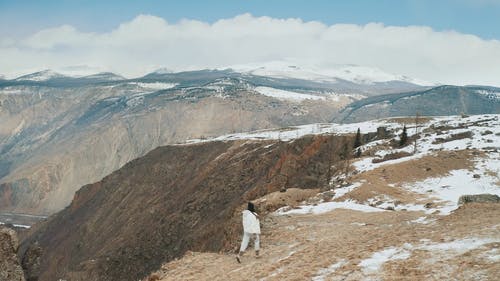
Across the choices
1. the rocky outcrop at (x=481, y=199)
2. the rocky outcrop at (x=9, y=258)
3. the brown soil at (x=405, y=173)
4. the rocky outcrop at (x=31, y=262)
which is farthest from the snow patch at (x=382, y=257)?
the rocky outcrop at (x=31, y=262)

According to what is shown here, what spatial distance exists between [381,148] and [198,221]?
32.5 meters

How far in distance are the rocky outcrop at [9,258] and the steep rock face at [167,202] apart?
Result: 76.4ft

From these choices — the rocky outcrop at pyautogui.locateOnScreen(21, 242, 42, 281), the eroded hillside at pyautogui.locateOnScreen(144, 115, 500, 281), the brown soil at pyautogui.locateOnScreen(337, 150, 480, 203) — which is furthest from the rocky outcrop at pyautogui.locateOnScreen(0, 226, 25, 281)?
the brown soil at pyautogui.locateOnScreen(337, 150, 480, 203)

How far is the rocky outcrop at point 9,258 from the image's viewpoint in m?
19.9

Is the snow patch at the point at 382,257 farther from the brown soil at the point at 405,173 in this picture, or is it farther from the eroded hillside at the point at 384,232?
the brown soil at the point at 405,173

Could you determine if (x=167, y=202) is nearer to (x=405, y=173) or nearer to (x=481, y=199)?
(x=405, y=173)

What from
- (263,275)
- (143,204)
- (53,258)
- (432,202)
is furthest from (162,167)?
(263,275)

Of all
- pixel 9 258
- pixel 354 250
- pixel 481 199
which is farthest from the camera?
pixel 481 199

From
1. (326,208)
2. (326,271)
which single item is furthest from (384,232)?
(326,208)

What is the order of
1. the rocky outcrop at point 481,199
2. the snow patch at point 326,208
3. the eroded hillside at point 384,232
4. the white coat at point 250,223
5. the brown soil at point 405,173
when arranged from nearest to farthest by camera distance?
the eroded hillside at point 384,232
the white coat at point 250,223
the rocky outcrop at point 481,199
the snow patch at point 326,208
the brown soil at point 405,173

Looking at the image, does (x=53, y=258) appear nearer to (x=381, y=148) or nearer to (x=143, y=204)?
(x=143, y=204)

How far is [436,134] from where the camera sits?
6125cm

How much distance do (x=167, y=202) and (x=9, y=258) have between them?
7521 cm

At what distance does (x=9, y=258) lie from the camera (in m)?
20.3
